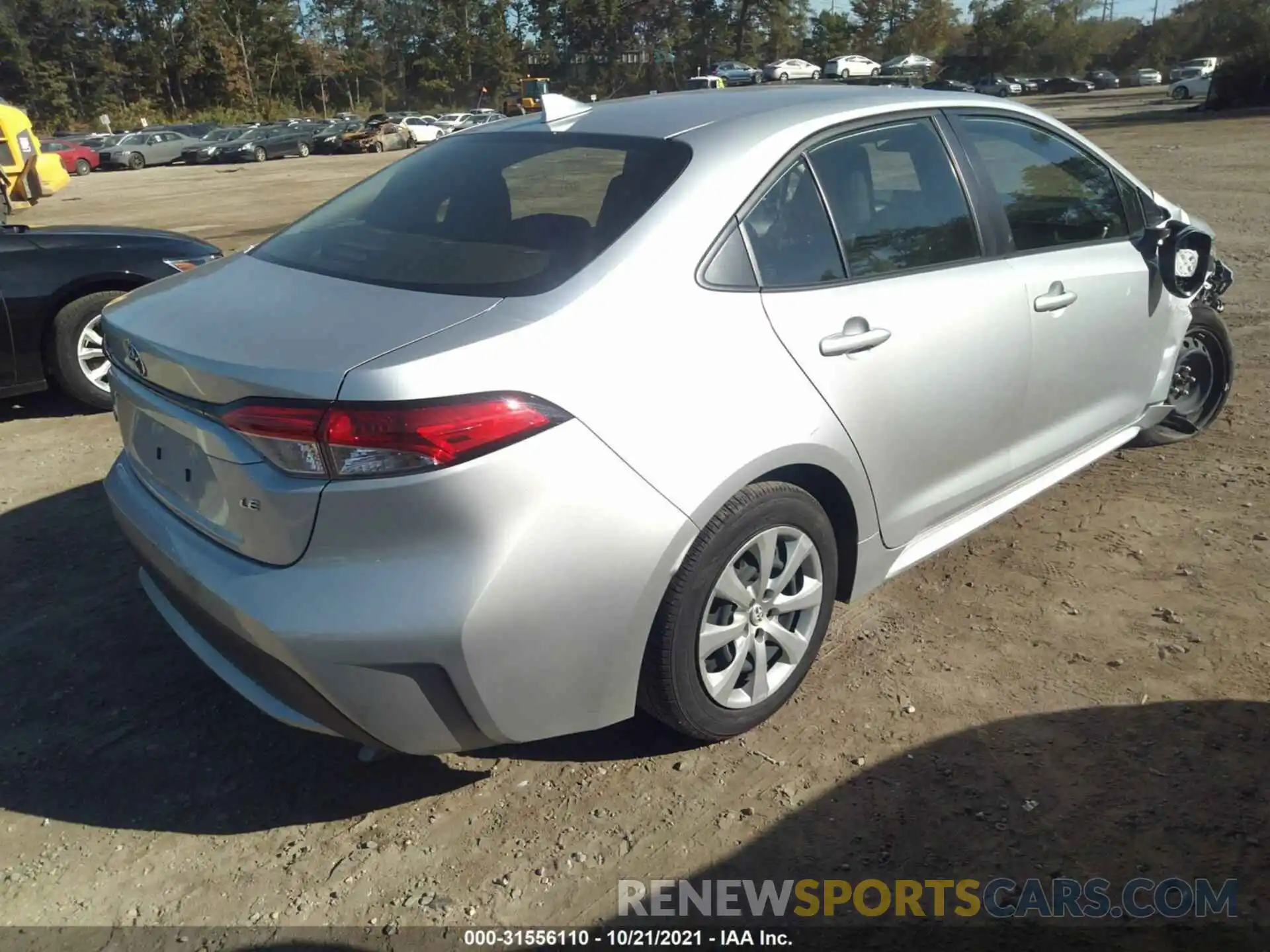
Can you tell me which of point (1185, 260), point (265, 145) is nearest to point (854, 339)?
point (1185, 260)

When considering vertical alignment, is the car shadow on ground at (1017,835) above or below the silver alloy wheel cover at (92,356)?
below

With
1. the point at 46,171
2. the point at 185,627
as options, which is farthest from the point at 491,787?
the point at 46,171

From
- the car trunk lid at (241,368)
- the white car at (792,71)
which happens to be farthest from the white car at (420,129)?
the car trunk lid at (241,368)

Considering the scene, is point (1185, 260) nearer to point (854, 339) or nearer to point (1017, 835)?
point (854, 339)

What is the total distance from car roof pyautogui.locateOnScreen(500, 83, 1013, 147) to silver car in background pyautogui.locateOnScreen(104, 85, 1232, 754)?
2 cm

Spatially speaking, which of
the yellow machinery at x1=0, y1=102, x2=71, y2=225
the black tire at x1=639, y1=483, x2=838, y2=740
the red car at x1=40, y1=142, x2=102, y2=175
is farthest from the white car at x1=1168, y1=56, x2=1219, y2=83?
the black tire at x1=639, y1=483, x2=838, y2=740

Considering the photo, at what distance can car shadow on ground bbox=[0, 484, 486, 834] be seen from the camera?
9.00 ft

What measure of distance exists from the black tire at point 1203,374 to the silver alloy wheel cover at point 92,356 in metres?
5.44

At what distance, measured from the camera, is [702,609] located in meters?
2.57

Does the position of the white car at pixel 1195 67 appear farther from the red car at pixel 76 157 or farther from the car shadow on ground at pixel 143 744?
the car shadow on ground at pixel 143 744

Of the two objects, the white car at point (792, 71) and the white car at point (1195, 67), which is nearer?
the white car at point (1195, 67)

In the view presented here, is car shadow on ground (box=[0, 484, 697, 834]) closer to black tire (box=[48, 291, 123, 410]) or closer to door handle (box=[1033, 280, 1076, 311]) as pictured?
door handle (box=[1033, 280, 1076, 311])

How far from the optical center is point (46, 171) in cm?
1427

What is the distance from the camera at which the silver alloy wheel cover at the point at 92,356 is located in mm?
5652
